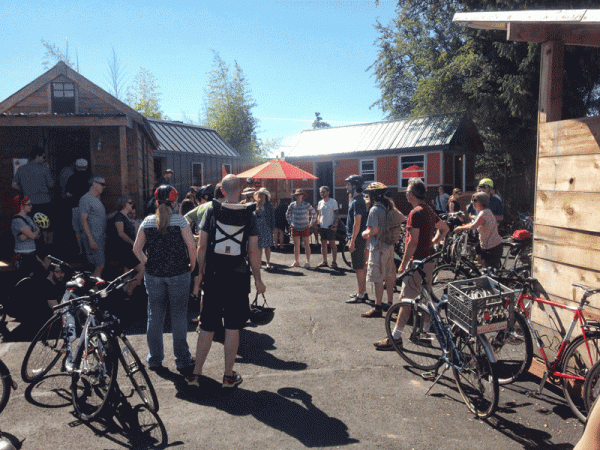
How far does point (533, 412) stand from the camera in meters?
4.20

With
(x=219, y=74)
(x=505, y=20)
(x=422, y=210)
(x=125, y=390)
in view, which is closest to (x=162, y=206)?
(x=125, y=390)

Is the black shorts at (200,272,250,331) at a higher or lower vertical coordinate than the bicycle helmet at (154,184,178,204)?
lower

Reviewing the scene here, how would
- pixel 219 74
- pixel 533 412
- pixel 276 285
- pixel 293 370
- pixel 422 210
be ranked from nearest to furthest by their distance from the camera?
pixel 533 412 < pixel 293 370 < pixel 422 210 < pixel 276 285 < pixel 219 74

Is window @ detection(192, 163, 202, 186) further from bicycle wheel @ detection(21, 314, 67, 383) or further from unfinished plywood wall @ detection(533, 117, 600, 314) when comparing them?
unfinished plywood wall @ detection(533, 117, 600, 314)

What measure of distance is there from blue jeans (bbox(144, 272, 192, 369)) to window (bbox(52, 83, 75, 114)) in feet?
31.9

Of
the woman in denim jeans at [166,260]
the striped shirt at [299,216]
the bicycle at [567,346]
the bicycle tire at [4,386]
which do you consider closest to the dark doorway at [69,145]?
the striped shirt at [299,216]

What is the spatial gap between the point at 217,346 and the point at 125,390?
1510mm

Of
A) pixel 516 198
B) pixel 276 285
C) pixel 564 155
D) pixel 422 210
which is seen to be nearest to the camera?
pixel 564 155

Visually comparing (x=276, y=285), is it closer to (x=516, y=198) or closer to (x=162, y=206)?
(x=162, y=206)

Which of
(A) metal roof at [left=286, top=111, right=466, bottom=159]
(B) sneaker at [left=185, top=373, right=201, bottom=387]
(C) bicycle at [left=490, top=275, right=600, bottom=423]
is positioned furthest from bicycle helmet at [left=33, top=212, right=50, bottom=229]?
(A) metal roof at [left=286, top=111, right=466, bottom=159]

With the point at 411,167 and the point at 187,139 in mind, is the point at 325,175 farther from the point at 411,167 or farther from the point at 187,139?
the point at 187,139

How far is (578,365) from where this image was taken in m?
4.29

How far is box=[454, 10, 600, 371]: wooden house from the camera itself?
4.27 meters

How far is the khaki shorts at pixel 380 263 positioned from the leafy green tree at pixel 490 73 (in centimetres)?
1210
